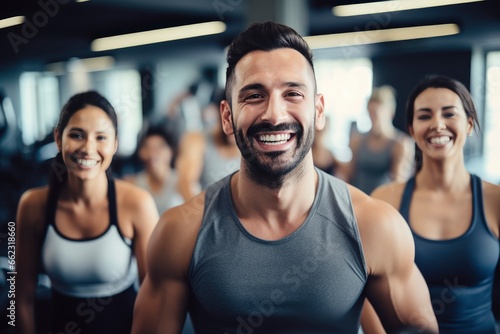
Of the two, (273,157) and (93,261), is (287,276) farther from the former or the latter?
(93,261)

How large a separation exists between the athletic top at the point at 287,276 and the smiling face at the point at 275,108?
16 centimetres

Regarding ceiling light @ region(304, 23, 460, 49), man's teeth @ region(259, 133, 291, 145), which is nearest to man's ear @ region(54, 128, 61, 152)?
man's teeth @ region(259, 133, 291, 145)

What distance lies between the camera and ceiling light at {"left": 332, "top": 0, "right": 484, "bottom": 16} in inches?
49.8

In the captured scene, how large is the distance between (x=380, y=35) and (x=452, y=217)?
0.58 m

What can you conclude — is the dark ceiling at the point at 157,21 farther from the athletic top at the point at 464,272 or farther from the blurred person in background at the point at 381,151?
the athletic top at the point at 464,272

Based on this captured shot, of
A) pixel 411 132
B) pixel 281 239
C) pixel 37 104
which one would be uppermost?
pixel 37 104

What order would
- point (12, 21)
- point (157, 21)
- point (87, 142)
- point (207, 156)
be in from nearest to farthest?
point (87, 142) < point (12, 21) < point (157, 21) < point (207, 156)

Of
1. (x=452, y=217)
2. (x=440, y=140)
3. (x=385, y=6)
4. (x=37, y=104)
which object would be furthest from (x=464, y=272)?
(x=37, y=104)

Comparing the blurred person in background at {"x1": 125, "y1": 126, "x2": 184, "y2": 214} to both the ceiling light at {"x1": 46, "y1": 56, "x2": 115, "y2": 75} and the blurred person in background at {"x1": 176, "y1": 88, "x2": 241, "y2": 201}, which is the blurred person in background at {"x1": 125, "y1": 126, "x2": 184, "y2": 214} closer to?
the blurred person in background at {"x1": 176, "y1": 88, "x2": 241, "y2": 201}

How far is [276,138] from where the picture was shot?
103cm

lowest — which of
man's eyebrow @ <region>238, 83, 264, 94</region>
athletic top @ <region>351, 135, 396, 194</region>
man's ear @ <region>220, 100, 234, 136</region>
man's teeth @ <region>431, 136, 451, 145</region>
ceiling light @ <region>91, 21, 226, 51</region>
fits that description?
athletic top @ <region>351, 135, 396, 194</region>

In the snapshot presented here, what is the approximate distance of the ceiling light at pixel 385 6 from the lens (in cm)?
127

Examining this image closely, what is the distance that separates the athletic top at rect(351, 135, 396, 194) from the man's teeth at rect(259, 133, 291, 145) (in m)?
0.37

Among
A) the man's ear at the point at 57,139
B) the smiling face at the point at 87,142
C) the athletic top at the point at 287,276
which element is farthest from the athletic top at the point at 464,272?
the man's ear at the point at 57,139
